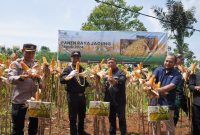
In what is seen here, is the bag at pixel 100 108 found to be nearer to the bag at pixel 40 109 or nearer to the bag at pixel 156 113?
the bag at pixel 156 113

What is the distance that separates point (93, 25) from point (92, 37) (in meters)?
25.0

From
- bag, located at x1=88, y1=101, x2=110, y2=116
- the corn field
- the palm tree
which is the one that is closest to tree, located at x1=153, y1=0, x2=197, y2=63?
the palm tree

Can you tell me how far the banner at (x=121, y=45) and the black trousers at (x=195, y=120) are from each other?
11.2m

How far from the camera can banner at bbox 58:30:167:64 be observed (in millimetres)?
19734

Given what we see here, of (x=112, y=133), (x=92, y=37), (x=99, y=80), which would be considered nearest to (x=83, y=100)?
(x=99, y=80)

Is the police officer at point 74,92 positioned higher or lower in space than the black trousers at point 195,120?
higher

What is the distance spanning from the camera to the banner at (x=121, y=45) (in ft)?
64.7

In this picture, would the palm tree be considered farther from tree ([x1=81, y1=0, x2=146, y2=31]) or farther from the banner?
tree ([x1=81, y1=0, x2=146, y2=31])

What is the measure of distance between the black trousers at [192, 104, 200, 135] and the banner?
11.2 m

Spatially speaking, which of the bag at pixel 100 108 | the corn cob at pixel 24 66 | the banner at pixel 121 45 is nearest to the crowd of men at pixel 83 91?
the corn cob at pixel 24 66

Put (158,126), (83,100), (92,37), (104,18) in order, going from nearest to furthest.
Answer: (158,126), (83,100), (92,37), (104,18)

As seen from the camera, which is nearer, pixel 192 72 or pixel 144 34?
pixel 192 72

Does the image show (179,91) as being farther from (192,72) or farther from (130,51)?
(130,51)

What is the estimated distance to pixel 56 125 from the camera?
396 inches
